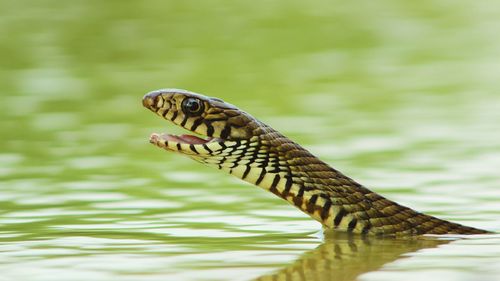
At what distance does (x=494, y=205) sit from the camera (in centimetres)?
977

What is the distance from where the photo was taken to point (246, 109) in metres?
13.8

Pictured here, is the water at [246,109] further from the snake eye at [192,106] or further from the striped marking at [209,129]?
the snake eye at [192,106]

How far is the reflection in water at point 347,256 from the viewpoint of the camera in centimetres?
700

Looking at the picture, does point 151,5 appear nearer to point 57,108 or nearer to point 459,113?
point 57,108

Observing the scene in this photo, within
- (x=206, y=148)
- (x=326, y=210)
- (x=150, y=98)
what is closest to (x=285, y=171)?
(x=326, y=210)

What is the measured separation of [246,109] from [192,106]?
5134 mm

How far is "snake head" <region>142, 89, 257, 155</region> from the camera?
8.65 meters

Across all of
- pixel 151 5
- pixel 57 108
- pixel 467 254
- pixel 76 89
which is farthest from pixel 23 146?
pixel 151 5

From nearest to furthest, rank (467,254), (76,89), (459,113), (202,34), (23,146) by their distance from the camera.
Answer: (467,254), (23,146), (459,113), (76,89), (202,34)

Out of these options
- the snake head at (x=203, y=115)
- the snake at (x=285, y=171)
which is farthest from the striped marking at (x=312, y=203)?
the snake head at (x=203, y=115)

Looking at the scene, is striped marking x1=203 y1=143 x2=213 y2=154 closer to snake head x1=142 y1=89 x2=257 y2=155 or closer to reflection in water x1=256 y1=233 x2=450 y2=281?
snake head x1=142 y1=89 x2=257 y2=155

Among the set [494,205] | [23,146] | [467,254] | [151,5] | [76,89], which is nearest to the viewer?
[467,254]

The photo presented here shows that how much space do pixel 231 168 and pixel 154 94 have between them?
23.9 inches

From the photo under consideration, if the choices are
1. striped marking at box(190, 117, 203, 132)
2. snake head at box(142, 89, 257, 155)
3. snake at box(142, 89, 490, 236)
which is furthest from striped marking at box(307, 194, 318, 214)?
striped marking at box(190, 117, 203, 132)
